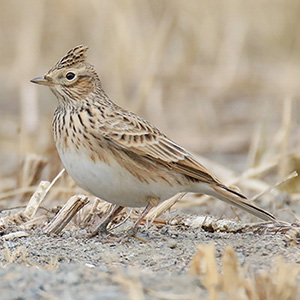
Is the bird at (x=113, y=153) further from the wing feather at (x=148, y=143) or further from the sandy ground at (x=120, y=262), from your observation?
the sandy ground at (x=120, y=262)

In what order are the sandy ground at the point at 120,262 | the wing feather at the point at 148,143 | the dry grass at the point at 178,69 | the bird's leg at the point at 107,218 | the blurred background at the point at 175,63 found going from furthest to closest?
the blurred background at the point at 175,63, the dry grass at the point at 178,69, the bird's leg at the point at 107,218, the wing feather at the point at 148,143, the sandy ground at the point at 120,262

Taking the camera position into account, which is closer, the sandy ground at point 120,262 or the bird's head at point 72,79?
the sandy ground at point 120,262

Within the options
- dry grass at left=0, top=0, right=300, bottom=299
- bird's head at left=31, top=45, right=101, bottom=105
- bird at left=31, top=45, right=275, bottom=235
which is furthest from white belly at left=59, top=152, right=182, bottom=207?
dry grass at left=0, top=0, right=300, bottom=299

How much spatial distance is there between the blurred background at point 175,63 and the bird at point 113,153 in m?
3.45

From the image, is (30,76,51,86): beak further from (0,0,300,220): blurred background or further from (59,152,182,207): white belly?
(0,0,300,220): blurred background

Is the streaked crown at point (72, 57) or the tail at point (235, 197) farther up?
the streaked crown at point (72, 57)

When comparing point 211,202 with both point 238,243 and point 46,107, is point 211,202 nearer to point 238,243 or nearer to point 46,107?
point 238,243

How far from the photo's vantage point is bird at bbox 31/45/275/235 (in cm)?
473

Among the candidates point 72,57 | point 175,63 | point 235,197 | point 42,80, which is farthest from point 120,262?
point 175,63

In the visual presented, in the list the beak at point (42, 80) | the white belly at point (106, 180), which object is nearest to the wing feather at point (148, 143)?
the white belly at point (106, 180)

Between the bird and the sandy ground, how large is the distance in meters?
0.29

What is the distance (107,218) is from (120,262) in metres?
0.85

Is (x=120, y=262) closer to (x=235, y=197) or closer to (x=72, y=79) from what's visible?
(x=235, y=197)

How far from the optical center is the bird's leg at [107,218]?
5.04m
